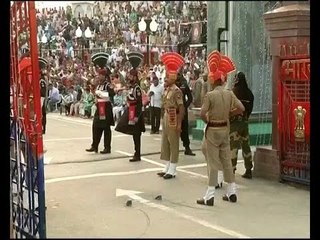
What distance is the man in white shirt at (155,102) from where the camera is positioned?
9.89 m

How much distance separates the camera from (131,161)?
23.7ft

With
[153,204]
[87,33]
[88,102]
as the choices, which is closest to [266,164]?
[153,204]

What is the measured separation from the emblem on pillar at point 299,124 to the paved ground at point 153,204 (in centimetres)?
52

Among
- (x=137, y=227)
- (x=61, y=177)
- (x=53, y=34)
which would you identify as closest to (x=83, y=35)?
(x=53, y=34)

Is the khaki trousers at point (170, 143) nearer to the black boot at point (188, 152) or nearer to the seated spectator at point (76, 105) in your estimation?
the black boot at point (188, 152)

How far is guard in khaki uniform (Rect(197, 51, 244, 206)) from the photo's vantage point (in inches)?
190

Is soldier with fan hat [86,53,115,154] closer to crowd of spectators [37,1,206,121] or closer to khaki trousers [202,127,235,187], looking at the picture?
crowd of spectators [37,1,206,121]

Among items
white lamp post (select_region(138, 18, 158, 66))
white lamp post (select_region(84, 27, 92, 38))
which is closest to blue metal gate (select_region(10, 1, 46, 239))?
white lamp post (select_region(84, 27, 92, 38))

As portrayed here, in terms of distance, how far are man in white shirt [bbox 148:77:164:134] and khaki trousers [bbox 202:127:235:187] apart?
494 cm

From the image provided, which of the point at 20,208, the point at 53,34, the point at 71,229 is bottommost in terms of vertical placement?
the point at 71,229

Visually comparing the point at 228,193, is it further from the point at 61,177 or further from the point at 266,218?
the point at 61,177

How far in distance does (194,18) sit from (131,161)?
136 inches

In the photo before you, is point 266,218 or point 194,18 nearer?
point 266,218

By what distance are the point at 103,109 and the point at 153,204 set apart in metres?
3.10
